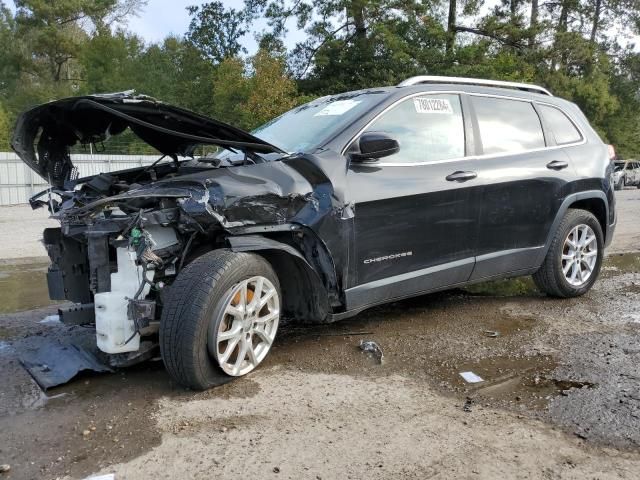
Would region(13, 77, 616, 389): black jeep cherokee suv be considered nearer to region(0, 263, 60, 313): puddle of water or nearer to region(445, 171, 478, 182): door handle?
region(445, 171, 478, 182): door handle

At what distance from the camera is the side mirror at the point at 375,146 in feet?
12.4

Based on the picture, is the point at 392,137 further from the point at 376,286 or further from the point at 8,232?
the point at 8,232

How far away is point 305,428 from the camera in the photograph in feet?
9.45

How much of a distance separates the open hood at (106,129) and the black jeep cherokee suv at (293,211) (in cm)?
1

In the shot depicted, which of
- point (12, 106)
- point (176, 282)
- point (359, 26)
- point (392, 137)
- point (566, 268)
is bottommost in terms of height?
point (566, 268)

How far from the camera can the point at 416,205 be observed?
4082 mm

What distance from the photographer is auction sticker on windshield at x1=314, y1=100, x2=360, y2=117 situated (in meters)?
4.29

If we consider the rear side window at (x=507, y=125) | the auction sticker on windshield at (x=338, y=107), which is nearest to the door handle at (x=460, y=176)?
the rear side window at (x=507, y=125)

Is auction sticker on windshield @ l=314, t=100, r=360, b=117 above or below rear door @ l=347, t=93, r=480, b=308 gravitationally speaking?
above

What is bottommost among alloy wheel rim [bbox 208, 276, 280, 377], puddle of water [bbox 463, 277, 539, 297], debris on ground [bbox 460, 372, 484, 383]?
debris on ground [bbox 460, 372, 484, 383]

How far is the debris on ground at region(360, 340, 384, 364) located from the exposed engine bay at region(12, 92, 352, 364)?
503mm

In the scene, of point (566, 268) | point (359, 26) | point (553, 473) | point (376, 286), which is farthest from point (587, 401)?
point (359, 26)

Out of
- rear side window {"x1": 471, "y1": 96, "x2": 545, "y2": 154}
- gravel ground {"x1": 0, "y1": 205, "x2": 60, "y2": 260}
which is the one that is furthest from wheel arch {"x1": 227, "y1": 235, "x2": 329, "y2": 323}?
gravel ground {"x1": 0, "y1": 205, "x2": 60, "y2": 260}

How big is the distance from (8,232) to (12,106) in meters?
29.8
